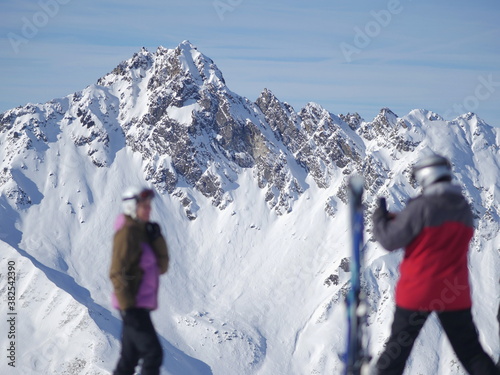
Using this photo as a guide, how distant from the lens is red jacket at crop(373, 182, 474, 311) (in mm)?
7887

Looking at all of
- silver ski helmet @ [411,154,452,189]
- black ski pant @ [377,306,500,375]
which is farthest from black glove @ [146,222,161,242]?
silver ski helmet @ [411,154,452,189]

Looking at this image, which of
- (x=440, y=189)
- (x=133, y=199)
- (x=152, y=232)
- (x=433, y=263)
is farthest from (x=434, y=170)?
(x=133, y=199)

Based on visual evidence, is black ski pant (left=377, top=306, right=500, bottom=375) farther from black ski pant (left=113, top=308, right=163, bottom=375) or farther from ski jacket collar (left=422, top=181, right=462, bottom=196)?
black ski pant (left=113, top=308, right=163, bottom=375)

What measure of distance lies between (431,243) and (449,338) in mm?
1457

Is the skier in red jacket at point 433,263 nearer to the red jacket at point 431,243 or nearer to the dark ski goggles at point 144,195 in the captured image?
the red jacket at point 431,243

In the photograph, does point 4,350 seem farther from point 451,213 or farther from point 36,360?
point 451,213

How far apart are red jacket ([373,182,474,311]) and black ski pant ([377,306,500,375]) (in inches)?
6.3

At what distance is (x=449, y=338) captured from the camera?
27.7ft

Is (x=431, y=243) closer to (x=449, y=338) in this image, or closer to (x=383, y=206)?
(x=383, y=206)

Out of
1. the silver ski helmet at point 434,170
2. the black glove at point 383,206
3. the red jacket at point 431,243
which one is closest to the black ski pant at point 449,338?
the red jacket at point 431,243

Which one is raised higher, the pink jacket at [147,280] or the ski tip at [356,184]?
the ski tip at [356,184]

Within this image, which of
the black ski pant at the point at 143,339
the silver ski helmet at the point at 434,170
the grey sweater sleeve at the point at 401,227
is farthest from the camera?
the black ski pant at the point at 143,339

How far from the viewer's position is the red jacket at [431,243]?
25.9 feet

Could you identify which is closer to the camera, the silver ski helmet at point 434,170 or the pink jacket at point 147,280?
the silver ski helmet at point 434,170
